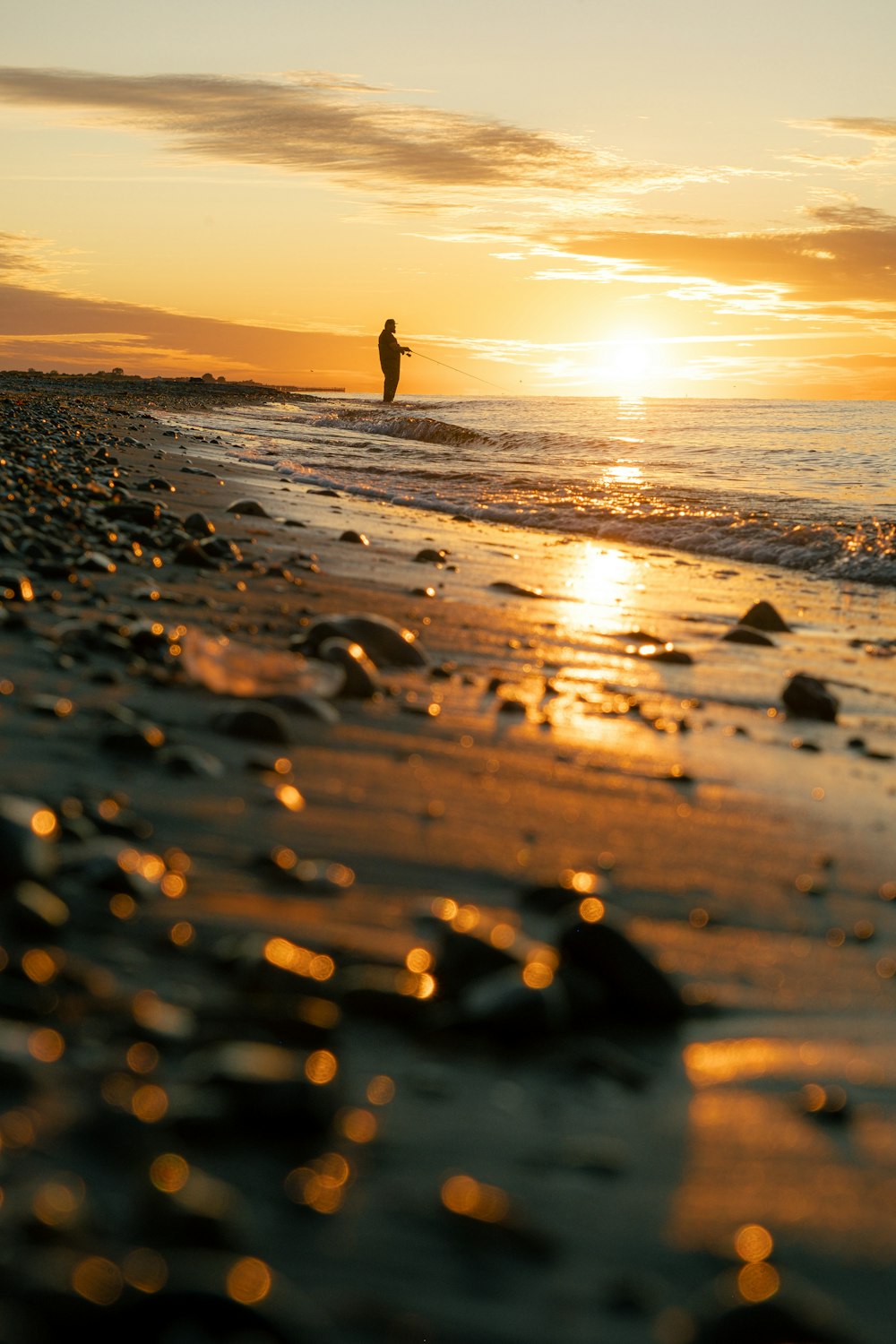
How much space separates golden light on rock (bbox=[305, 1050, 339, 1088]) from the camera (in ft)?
5.49

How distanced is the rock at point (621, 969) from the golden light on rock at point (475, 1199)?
585mm

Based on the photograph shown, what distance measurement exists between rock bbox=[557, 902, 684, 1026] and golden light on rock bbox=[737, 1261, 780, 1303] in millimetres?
609

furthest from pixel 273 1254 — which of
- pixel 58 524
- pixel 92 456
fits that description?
pixel 92 456

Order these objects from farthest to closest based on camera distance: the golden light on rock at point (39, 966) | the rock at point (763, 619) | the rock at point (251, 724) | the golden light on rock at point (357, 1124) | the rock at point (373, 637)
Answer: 1. the rock at point (763, 619)
2. the rock at point (373, 637)
3. the rock at point (251, 724)
4. the golden light on rock at point (39, 966)
5. the golden light on rock at point (357, 1124)

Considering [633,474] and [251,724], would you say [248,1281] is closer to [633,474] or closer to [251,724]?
[251,724]

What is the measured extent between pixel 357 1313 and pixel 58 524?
580 centimetres

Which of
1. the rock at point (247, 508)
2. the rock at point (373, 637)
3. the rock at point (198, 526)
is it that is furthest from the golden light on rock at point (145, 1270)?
the rock at point (247, 508)

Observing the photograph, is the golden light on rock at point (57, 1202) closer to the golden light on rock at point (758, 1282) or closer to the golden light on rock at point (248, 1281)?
the golden light on rock at point (248, 1281)

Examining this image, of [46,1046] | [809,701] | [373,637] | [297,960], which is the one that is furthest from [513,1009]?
[809,701]

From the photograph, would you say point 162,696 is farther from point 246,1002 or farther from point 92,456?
point 92,456

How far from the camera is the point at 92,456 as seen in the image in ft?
38.2

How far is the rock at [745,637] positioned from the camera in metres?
6.07

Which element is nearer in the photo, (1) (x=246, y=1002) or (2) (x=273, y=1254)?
(2) (x=273, y=1254)

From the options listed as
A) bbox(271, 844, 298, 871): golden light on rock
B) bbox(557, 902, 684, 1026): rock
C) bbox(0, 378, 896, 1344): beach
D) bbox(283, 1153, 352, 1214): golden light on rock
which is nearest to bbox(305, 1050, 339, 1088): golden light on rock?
bbox(0, 378, 896, 1344): beach
